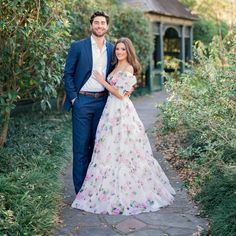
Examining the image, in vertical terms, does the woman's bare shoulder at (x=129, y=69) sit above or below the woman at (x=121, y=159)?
above

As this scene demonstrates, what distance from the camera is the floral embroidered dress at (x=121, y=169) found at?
188 inches

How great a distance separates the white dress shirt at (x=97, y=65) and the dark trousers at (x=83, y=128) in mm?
102

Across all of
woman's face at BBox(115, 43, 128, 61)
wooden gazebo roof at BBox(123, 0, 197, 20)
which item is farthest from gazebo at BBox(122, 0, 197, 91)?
woman's face at BBox(115, 43, 128, 61)

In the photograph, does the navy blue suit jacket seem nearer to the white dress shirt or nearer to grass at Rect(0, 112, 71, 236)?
the white dress shirt

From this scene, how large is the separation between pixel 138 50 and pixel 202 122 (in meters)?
9.38

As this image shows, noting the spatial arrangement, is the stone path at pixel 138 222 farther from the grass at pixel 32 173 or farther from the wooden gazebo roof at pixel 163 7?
the wooden gazebo roof at pixel 163 7

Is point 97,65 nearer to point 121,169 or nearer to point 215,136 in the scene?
point 121,169

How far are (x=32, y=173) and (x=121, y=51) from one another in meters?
1.67

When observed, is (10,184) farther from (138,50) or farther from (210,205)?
(138,50)

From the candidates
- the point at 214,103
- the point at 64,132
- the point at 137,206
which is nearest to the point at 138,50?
the point at 64,132

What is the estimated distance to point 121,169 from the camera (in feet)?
15.9

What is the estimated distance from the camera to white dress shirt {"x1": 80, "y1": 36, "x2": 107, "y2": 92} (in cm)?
494

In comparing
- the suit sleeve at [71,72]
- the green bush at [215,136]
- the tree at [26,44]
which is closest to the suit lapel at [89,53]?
the suit sleeve at [71,72]

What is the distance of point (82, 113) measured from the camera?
4934mm
